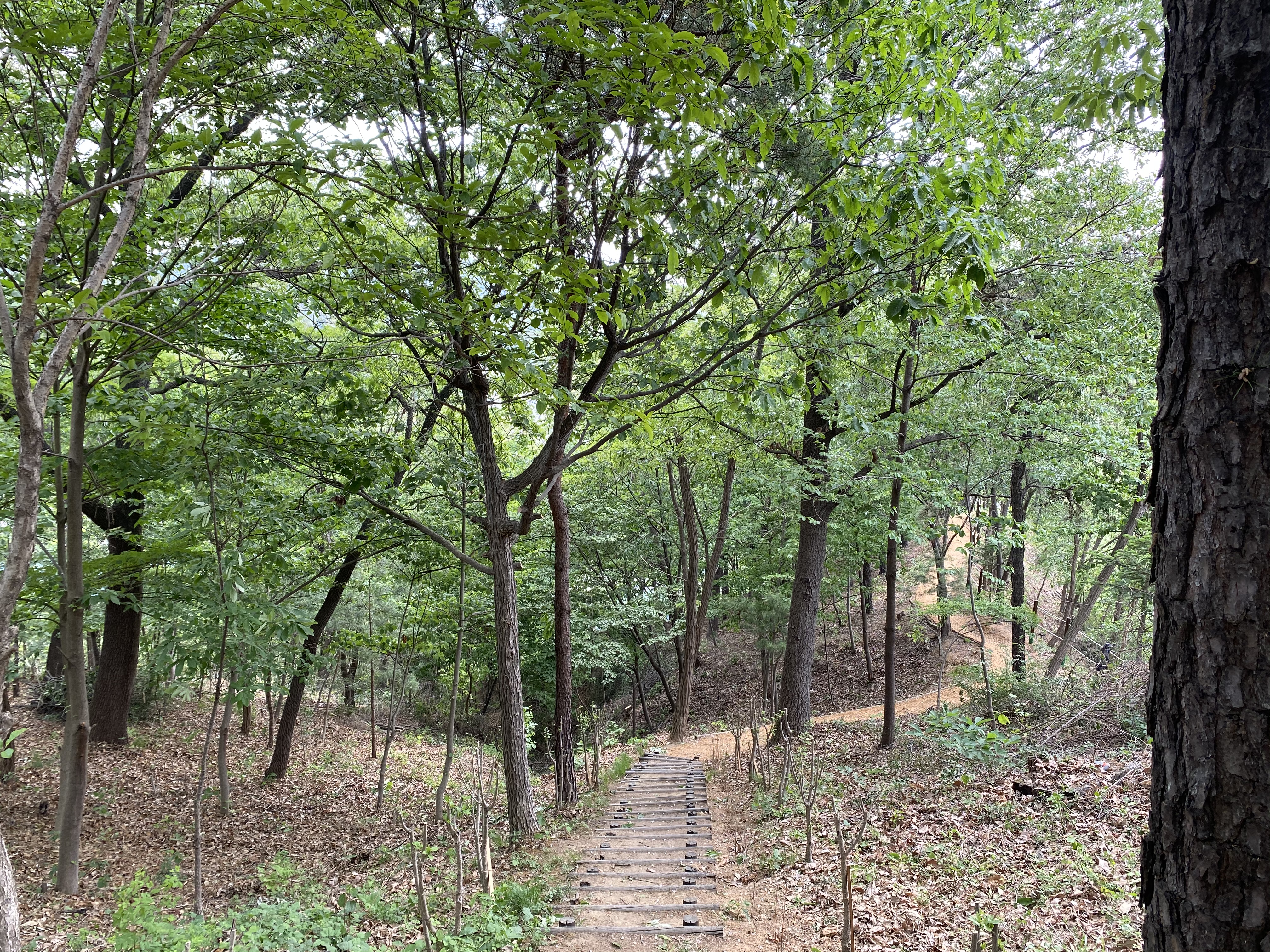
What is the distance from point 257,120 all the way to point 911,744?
37.3 ft

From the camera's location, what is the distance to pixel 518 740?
7426 mm

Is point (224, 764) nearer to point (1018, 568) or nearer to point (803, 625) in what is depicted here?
point (803, 625)

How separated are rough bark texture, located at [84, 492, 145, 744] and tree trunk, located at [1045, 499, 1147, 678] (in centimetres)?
1503

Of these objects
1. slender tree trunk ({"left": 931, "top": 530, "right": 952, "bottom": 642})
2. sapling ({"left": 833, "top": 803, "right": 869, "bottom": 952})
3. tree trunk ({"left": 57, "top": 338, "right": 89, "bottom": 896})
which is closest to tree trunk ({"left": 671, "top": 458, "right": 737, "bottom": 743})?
slender tree trunk ({"left": 931, "top": 530, "right": 952, "bottom": 642})

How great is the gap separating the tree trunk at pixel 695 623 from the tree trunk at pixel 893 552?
516cm

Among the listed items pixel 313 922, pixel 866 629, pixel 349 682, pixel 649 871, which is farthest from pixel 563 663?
pixel 349 682

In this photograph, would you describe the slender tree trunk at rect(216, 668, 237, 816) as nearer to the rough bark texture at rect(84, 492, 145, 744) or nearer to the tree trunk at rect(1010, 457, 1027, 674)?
the rough bark texture at rect(84, 492, 145, 744)

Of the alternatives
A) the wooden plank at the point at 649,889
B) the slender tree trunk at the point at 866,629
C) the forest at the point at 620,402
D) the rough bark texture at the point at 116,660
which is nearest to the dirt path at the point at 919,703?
the slender tree trunk at the point at 866,629

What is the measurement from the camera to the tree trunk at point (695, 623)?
48.3 ft

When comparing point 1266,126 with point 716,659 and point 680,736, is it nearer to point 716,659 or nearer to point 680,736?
point 680,736

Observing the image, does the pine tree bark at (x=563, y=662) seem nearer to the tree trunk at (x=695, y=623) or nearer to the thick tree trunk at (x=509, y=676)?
the thick tree trunk at (x=509, y=676)

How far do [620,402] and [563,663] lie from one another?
5069 millimetres

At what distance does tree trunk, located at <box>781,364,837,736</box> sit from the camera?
11.5 m

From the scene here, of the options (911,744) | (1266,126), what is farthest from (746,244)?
(911,744)
